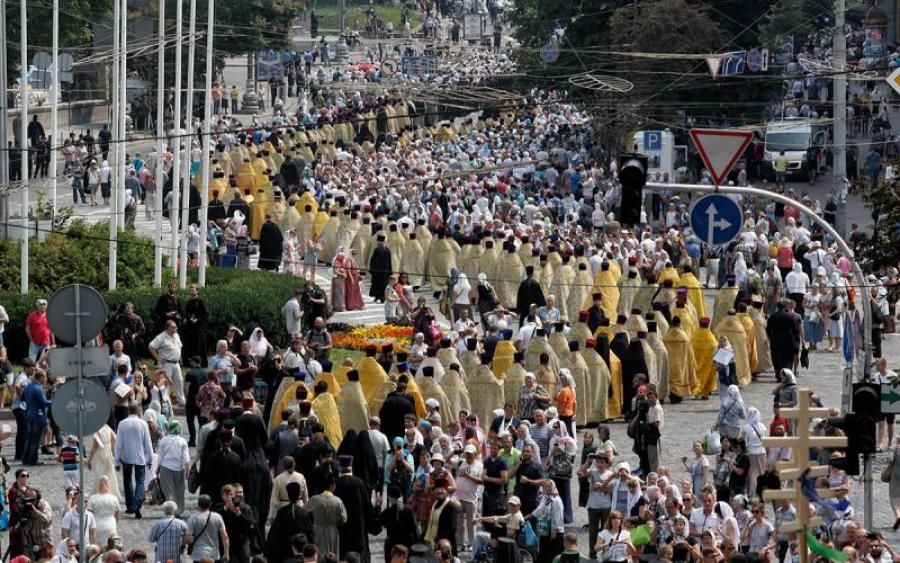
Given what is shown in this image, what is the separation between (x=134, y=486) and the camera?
93.8ft

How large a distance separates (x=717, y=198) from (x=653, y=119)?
39.4 metres

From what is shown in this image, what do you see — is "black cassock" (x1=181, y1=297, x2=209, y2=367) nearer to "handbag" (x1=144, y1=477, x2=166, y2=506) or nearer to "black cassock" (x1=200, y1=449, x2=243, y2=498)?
"handbag" (x1=144, y1=477, x2=166, y2=506)

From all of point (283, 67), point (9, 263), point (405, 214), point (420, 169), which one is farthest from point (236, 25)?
point (9, 263)

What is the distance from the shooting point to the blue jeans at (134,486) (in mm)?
28391

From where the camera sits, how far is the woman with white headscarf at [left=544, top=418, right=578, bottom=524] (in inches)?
1103

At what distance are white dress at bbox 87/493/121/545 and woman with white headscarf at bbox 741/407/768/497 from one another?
668 cm

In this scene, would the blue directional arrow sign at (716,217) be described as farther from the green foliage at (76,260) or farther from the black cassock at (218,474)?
the green foliage at (76,260)

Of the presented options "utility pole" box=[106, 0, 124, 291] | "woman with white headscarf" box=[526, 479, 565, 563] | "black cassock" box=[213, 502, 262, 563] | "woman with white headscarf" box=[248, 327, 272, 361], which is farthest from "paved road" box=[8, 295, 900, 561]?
"utility pole" box=[106, 0, 124, 291]

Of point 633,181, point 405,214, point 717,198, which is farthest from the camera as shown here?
point 405,214

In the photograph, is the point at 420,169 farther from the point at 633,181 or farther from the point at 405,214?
the point at 633,181

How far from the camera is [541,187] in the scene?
59.2 m

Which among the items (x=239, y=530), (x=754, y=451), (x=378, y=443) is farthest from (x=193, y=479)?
(x=754, y=451)

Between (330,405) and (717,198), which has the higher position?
(717,198)

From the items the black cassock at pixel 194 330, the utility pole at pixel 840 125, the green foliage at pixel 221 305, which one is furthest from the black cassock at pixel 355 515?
the utility pole at pixel 840 125
